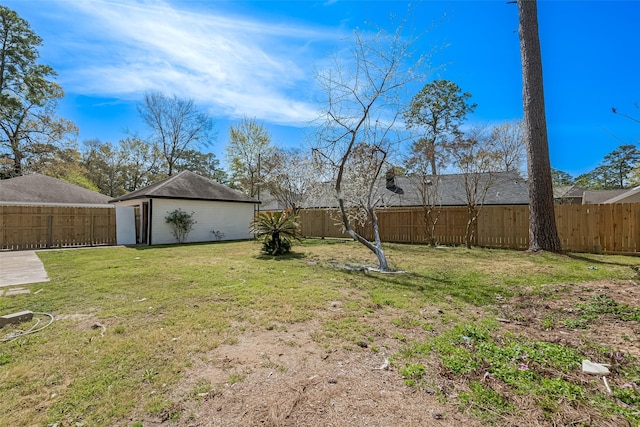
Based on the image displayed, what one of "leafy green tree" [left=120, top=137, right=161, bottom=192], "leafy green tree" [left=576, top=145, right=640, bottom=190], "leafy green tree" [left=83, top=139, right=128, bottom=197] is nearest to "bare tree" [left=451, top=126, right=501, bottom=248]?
"leafy green tree" [left=120, top=137, right=161, bottom=192]

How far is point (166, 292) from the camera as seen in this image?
179 inches

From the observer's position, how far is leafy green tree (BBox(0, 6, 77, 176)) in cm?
1642

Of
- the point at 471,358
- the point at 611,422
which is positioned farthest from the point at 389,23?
the point at 611,422

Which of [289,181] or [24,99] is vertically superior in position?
[24,99]

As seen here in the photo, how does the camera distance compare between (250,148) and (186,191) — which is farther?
(250,148)

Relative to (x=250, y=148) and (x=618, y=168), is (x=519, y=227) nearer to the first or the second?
(x=250, y=148)

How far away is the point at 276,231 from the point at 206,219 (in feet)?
23.6

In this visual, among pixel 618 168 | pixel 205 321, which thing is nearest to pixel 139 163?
pixel 205 321

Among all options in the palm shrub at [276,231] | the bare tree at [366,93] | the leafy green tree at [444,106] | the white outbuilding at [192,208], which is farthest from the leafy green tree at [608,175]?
the white outbuilding at [192,208]

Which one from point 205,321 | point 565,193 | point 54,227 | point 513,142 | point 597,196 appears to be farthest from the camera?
point 565,193

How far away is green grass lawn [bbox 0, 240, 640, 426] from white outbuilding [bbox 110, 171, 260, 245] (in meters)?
6.02

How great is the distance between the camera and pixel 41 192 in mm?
13961

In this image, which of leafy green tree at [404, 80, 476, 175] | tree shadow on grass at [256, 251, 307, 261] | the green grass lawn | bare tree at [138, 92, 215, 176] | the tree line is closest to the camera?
the green grass lawn

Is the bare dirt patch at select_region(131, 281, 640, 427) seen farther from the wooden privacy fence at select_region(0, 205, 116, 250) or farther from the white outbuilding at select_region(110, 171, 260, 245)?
the wooden privacy fence at select_region(0, 205, 116, 250)
